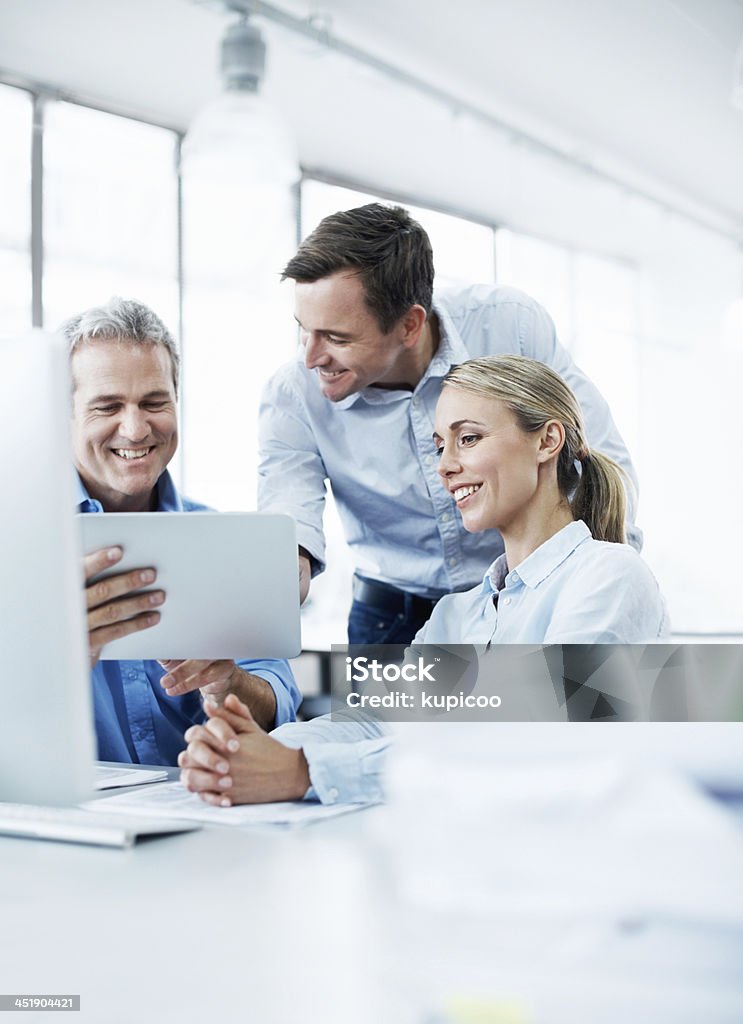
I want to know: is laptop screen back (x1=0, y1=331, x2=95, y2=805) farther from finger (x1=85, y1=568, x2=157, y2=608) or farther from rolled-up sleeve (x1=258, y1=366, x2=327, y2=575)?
rolled-up sleeve (x1=258, y1=366, x2=327, y2=575)

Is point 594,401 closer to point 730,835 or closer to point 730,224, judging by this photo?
point 730,835

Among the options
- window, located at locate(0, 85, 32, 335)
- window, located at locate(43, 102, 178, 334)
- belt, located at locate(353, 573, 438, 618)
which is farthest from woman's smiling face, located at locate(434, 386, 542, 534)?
window, located at locate(0, 85, 32, 335)

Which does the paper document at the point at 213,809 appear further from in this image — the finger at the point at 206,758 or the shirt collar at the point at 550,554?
the shirt collar at the point at 550,554

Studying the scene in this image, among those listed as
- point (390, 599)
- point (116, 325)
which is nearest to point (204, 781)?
point (116, 325)

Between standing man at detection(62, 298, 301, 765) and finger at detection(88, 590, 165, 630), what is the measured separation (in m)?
0.34

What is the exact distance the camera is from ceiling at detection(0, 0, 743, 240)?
3.80 m

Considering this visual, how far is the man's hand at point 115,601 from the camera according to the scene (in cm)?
109

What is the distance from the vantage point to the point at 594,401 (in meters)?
2.01

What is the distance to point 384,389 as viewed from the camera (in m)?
2.09

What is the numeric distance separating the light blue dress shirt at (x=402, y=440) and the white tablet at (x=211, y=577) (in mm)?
794

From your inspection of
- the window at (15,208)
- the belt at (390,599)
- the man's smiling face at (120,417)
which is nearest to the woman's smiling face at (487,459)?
the man's smiling face at (120,417)

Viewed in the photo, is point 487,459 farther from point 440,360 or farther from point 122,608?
point 122,608

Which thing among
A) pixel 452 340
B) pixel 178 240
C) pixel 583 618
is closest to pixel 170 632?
pixel 583 618

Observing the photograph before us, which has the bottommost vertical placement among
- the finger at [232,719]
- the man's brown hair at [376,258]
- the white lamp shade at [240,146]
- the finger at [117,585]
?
the finger at [232,719]
